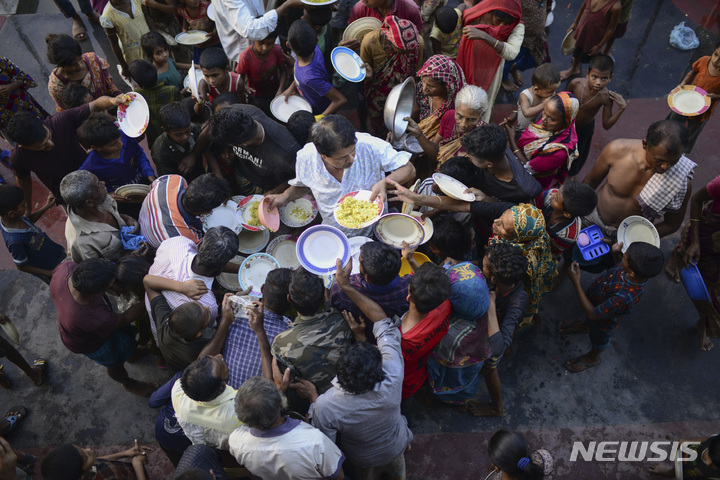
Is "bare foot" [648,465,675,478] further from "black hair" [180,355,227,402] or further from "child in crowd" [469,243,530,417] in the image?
"black hair" [180,355,227,402]

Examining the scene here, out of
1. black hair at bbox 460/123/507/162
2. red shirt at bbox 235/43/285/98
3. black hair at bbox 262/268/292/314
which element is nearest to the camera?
black hair at bbox 262/268/292/314

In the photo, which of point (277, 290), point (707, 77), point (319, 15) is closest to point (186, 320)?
point (277, 290)

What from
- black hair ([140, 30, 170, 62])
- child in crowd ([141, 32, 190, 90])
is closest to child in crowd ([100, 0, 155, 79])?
child in crowd ([141, 32, 190, 90])

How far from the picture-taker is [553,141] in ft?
14.9

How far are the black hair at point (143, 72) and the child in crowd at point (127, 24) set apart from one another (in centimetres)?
133

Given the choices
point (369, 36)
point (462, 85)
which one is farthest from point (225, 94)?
point (462, 85)

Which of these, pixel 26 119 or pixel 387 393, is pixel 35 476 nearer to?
pixel 26 119

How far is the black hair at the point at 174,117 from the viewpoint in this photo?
4.43 meters

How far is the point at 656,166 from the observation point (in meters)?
4.12

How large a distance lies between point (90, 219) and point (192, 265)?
104cm

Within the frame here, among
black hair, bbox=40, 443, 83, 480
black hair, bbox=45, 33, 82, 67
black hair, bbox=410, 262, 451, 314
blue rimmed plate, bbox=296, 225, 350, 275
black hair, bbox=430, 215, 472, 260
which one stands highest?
black hair, bbox=45, 33, 82, 67

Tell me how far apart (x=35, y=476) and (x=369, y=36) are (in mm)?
5348

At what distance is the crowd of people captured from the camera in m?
3.16

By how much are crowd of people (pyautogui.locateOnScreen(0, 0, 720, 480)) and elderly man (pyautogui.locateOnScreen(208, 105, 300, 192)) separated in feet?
0.06
